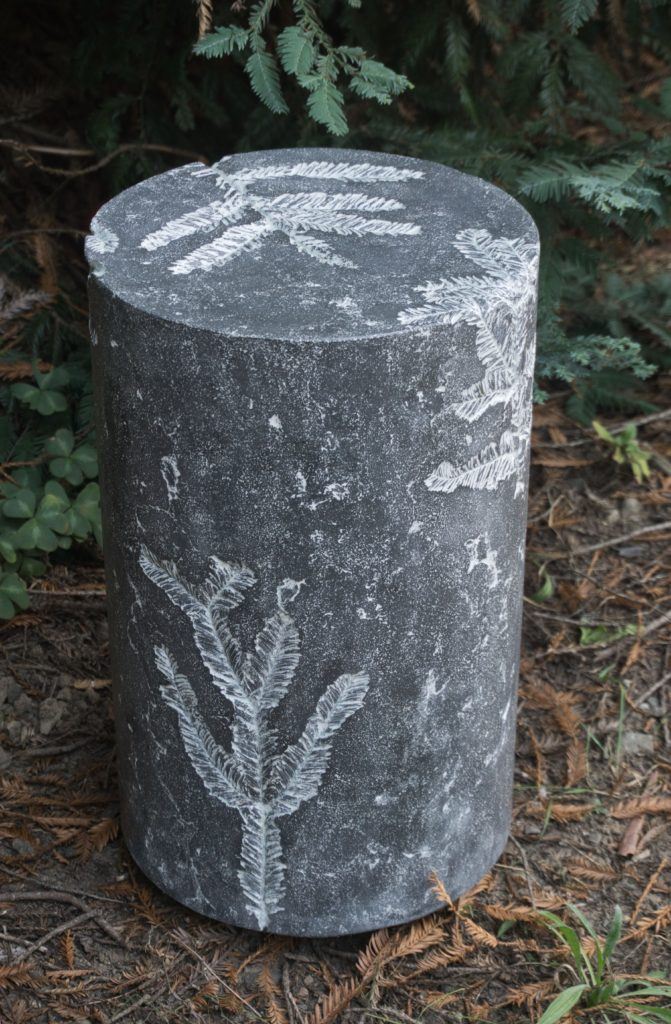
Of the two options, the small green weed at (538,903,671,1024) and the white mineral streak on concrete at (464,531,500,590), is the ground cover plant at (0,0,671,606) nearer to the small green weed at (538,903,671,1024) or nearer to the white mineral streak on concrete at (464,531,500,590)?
the white mineral streak on concrete at (464,531,500,590)

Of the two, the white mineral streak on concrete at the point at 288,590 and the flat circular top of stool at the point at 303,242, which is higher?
the flat circular top of stool at the point at 303,242

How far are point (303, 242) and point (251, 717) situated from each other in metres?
0.79

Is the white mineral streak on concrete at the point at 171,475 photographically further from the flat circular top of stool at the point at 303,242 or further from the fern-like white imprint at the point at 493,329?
the fern-like white imprint at the point at 493,329

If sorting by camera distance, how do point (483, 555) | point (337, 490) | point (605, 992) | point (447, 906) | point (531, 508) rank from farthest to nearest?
point (531, 508) < point (447, 906) < point (605, 992) < point (483, 555) < point (337, 490)

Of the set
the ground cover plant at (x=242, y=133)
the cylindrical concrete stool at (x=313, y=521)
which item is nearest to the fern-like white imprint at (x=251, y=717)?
the cylindrical concrete stool at (x=313, y=521)

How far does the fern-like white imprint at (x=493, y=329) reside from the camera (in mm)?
1992

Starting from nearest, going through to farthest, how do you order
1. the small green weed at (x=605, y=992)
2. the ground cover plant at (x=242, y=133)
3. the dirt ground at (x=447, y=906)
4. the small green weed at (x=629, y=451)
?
the small green weed at (x=605, y=992) → the dirt ground at (x=447, y=906) → the ground cover plant at (x=242, y=133) → the small green weed at (x=629, y=451)

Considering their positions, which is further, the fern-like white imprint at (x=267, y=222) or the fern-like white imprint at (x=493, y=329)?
the fern-like white imprint at (x=267, y=222)

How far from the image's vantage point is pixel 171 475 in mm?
2049

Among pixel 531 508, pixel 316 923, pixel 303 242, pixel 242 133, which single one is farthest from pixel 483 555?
pixel 242 133

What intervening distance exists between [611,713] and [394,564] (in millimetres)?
1218

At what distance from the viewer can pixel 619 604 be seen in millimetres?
3371

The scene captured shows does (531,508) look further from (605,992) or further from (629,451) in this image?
(605,992)

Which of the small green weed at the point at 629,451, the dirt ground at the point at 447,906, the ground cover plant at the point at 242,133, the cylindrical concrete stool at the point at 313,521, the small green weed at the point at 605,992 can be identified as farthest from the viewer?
the small green weed at the point at 629,451
